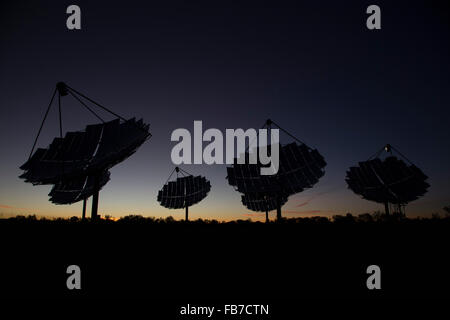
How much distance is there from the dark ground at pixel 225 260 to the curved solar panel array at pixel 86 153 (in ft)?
31.1

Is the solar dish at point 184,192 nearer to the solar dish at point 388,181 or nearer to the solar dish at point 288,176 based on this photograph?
the solar dish at point 288,176

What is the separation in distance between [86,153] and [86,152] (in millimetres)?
104

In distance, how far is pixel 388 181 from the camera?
30.4 m

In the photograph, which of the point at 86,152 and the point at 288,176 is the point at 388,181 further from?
the point at 86,152

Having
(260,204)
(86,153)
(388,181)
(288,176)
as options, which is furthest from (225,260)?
(260,204)

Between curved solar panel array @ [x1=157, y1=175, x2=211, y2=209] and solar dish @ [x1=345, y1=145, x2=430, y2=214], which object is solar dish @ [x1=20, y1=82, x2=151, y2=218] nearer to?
curved solar panel array @ [x1=157, y1=175, x2=211, y2=209]

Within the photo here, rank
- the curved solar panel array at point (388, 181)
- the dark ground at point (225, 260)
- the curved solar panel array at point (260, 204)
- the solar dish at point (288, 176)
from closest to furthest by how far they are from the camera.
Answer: the dark ground at point (225, 260) < the solar dish at point (288, 176) < the curved solar panel array at point (388, 181) < the curved solar panel array at point (260, 204)

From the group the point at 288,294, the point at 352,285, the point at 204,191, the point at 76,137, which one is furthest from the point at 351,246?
the point at 204,191

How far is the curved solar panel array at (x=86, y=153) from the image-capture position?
55.1ft

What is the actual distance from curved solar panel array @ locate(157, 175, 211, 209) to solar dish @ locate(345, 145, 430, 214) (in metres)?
21.1

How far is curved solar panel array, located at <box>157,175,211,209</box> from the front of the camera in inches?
1452

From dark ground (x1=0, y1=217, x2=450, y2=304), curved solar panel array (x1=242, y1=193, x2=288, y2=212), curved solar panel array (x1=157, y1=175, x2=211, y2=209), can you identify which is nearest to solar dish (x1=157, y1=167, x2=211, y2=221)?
curved solar panel array (x1=157, y1=175, x2=211, y2=209)

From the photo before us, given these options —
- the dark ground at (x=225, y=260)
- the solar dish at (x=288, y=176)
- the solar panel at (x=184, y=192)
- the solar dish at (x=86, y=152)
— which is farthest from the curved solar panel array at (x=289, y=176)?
the dark ground at (x=225, y=260)

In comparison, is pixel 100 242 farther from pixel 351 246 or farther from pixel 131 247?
pixel 351 246
